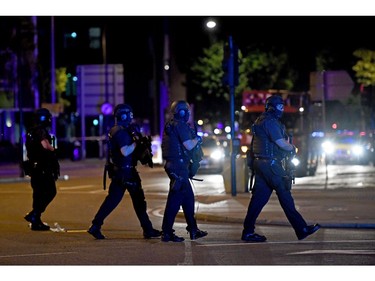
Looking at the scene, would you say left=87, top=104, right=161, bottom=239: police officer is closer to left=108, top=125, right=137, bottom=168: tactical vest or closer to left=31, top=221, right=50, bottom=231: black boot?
left=108, top=125, right=137, bottom=168: tactical vest

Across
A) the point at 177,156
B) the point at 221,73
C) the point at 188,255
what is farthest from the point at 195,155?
the point at 221,73

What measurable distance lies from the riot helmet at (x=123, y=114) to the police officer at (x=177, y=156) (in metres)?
0.62

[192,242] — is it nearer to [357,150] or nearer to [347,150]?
[357,150]

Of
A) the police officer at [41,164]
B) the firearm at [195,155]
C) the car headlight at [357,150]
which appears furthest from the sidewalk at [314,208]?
the car headlight at [357,150]

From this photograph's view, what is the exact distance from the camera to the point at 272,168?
13.0 metres

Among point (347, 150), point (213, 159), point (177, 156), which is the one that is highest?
point (177, 156)

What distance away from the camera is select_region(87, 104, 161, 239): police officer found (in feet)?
43.9

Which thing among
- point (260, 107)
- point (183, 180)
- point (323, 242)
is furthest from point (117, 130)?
point (260, 107)

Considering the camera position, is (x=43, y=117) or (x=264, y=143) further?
(x=43, y=117)

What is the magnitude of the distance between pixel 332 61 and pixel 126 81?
46.0 ft

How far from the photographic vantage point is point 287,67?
219ft

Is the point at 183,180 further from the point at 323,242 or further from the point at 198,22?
the point at 198,22

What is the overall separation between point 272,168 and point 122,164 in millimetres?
2075

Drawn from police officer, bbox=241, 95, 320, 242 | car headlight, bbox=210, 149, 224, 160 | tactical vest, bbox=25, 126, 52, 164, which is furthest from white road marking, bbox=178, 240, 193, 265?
car headlight, bbox=210, 149, 224, 160
